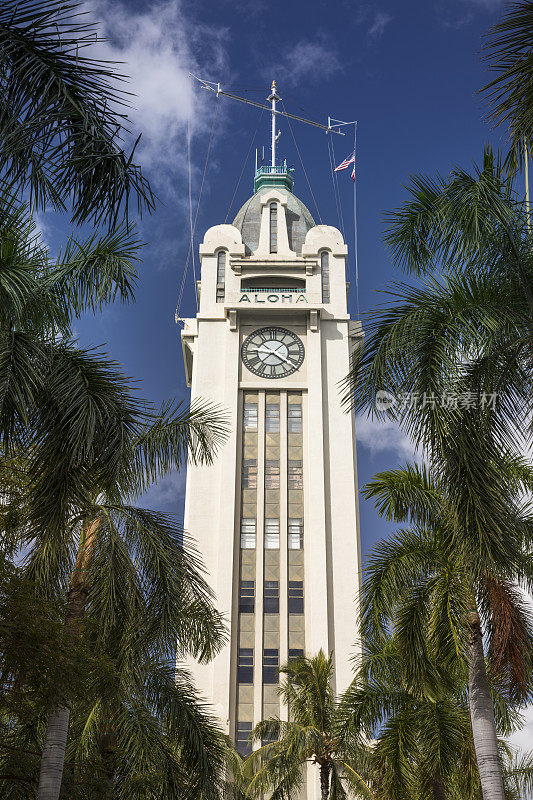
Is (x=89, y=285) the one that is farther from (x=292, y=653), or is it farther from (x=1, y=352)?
(x=292, y=653)

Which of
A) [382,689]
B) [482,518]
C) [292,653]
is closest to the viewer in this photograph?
[482,518]

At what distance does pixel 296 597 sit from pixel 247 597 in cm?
292

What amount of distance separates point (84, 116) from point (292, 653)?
4728cm

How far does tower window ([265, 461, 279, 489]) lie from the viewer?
2355 inches

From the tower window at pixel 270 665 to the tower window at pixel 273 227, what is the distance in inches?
1169

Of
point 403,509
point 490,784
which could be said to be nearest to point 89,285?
point 403,509

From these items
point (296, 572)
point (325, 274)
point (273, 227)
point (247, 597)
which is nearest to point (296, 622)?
point (296, 572)

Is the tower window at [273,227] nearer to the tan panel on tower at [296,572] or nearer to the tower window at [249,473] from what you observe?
the tower window at [249,473]

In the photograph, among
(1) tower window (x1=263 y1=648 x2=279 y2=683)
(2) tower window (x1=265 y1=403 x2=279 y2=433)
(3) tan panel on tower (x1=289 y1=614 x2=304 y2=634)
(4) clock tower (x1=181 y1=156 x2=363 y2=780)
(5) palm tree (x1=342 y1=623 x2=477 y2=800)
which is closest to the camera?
(5) palm tree (x1=342 y1=623 x2=477 y2=800)

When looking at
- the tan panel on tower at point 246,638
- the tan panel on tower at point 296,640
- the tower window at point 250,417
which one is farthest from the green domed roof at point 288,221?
the tan panel on tower at point 296,640

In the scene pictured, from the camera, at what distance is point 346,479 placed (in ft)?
196

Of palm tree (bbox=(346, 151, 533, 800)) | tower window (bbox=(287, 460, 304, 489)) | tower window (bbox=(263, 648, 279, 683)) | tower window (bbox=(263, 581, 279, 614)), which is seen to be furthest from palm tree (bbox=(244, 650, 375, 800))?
tower window (bbox=(287, 460, 304, 489))

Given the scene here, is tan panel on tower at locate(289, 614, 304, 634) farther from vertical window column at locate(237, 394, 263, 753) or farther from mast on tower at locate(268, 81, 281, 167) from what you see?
mast on tower at locate(268, 81, 281, 167)

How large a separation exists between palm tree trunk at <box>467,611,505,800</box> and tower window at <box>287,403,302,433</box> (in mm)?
44623
